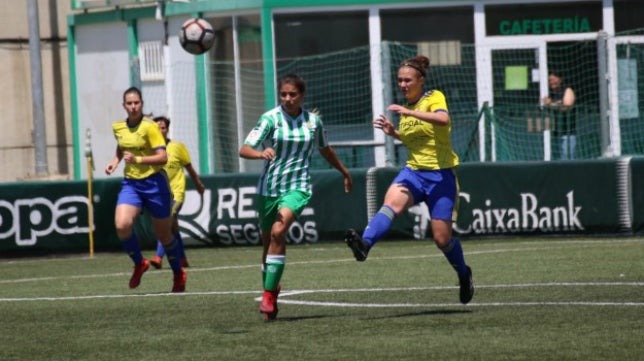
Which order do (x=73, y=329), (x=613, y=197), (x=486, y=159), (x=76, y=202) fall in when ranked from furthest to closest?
(x=486, y=159)
(x=76, y=202)
(x=613, y=197)
(x=73, y=329)

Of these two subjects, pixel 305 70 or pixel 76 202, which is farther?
pixel 305 70

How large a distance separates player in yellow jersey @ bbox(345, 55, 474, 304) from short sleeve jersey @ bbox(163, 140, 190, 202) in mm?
7239

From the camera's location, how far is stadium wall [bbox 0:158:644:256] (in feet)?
Result: 66.9

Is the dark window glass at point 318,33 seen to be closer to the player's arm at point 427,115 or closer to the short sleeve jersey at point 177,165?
the short sleeve jersey at point 177,165

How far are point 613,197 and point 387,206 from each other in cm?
945

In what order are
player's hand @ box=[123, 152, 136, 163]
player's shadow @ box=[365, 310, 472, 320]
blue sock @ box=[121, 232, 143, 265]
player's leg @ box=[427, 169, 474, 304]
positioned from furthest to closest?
blue sock @ box=[121, 232, 143, 265]
player's hand @ box=[123, 152, 136, 163]
player's leg @ box=[427, 169, 474, 304]
player's shadow @ box=[365, 310, 472, 320]

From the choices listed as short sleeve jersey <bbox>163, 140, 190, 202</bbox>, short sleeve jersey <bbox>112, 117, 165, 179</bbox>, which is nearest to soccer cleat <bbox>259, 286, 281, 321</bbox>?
short sleeve jersey <bbox>112, 117, 165, 179</bbox>

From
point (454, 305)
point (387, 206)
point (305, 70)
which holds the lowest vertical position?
point (454, 305)

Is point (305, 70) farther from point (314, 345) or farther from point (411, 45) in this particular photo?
point (314, 345)

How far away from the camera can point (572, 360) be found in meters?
8.30

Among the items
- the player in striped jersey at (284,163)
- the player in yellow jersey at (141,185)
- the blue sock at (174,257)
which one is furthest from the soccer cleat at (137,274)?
the player in striped jersey at (284,163)

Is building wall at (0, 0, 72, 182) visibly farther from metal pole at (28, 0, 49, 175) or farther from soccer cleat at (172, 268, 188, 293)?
soccer cleat at (172, 268, 188, 293)

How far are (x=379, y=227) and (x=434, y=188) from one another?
67 centimetres

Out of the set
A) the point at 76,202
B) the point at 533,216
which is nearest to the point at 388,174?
the point at 533,216
